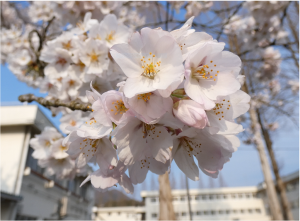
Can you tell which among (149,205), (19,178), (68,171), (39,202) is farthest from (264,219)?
(68,171)

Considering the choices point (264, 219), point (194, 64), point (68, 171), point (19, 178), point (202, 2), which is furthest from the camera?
point (264, 219)

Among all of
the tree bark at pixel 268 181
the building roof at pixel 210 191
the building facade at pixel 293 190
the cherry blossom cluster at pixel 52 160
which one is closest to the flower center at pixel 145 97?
the cherry blossom cluster at pixel 52 160

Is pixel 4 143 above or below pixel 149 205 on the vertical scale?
above

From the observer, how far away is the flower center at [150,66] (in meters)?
0.74

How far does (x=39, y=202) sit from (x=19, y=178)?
6.43 ft

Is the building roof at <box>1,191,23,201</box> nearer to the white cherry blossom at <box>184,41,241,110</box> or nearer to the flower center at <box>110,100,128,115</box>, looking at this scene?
the flower center at <box>110,100,128,115</box>

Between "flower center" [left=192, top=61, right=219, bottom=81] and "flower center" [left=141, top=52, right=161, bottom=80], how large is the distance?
0.44 ft

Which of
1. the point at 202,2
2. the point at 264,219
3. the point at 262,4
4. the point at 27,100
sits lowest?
the point at 264,219

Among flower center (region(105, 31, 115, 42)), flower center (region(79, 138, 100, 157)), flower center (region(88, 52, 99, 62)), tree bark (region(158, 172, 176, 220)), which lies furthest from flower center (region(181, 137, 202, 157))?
tree bark (region(158, 172, 176, 220))

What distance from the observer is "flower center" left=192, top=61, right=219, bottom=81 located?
2.43 feet

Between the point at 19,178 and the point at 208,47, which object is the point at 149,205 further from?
the point at 208,47

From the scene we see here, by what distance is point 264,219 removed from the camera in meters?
18.5

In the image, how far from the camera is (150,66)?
757 millimetres

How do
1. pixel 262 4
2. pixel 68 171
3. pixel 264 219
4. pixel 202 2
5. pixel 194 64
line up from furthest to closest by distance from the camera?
pixel 264 219 < pixel 202 2 < pixel 262 4 < pixel 68 171 < pixel 194 64
